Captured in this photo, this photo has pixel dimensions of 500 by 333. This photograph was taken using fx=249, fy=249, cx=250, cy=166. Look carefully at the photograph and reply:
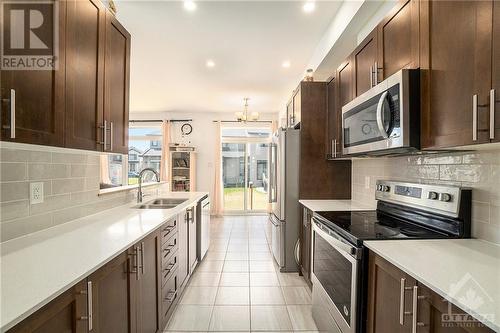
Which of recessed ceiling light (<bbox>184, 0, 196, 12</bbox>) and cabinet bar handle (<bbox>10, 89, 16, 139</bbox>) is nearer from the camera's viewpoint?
cabinet bar handle (<bbox>10, 89, 16, 139</bbox>)

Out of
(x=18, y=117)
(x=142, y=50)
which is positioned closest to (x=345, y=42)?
(x=142, y=50)

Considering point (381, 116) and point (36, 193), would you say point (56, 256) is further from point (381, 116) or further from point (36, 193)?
point (381, 116)

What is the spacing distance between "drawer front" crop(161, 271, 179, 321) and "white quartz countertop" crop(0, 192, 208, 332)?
1.99 feet

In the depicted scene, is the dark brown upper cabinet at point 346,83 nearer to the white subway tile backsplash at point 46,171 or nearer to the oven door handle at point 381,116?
the oven door handle at point 381,116

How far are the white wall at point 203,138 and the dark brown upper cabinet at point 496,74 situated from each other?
20.1 ft

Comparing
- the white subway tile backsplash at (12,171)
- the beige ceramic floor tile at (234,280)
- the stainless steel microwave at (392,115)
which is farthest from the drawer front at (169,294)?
the stainless steel microwave at (392,115)

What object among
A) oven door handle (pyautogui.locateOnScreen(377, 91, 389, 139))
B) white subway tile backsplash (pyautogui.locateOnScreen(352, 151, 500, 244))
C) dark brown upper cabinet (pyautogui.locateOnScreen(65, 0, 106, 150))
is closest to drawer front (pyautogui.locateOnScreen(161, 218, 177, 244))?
dark brown upper cabinet (pyautogui.locateOnScreen(65, 0, 106, 150))

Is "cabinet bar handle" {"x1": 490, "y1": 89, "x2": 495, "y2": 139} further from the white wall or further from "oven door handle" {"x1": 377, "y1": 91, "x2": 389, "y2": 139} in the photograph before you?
the white wall

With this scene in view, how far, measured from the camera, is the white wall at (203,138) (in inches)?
268

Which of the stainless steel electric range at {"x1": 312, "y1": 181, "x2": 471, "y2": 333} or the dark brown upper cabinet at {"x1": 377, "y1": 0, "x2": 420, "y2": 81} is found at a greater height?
the dark brown upper cabinet at {"x1": 377, "y1": 0, "x2": 420, "y2": 81}

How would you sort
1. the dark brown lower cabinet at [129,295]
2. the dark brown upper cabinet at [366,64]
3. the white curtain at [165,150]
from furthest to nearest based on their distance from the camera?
1. the white curtain at [165,150]
2. the dark brown upper cabinet at [366,64]
3. the dark brown lower cabinet at [129,295]

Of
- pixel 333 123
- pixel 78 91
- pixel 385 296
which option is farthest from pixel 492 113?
pixel 78 91

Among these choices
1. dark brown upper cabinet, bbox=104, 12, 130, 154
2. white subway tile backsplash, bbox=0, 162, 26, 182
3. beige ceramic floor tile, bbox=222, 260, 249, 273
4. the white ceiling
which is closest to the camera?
white subway tile backsplash, bbox=0, 162, 26, 182

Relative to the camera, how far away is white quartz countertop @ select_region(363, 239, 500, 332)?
0.74 meters
